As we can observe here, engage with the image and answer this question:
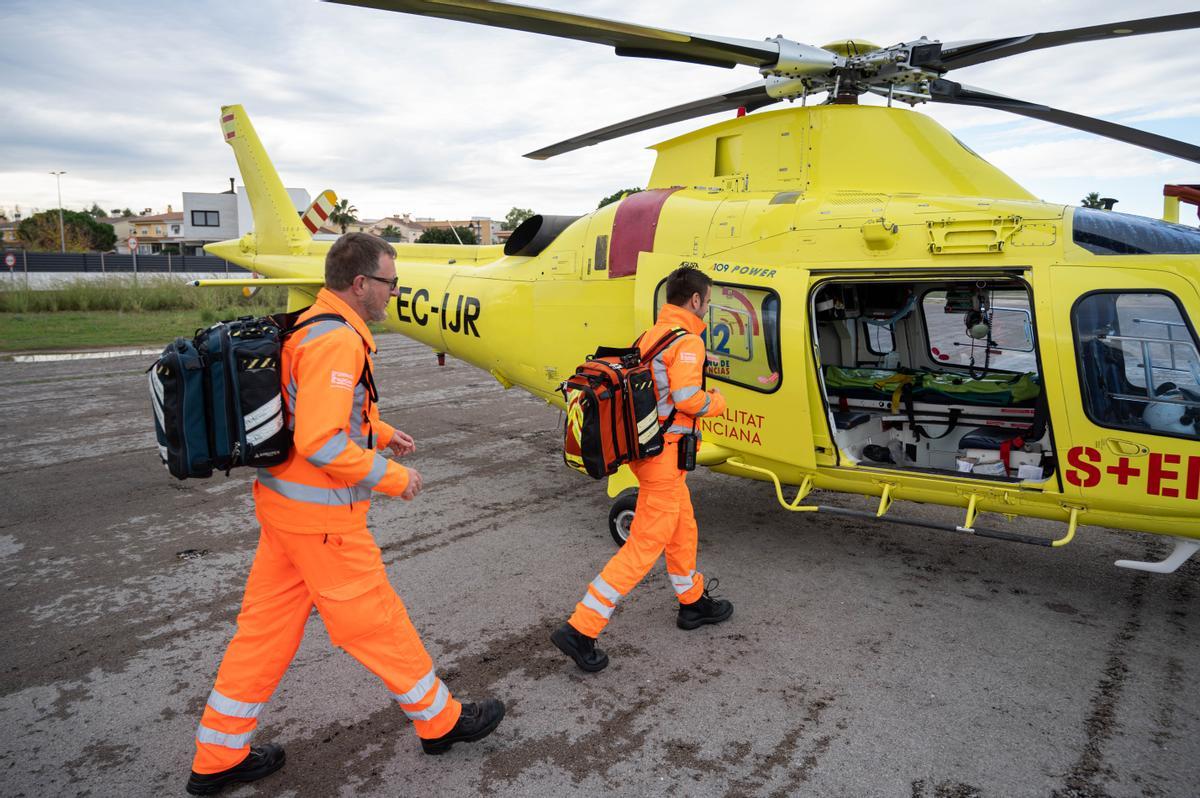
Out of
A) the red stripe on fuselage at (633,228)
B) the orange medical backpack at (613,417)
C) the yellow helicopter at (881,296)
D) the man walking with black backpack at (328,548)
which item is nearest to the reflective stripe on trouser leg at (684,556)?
the orange medical backpack at (613,417)

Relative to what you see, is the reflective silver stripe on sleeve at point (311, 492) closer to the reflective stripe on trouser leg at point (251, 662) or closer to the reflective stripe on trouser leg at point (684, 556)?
the reflective stripe on trouser leg at point (251, 662)

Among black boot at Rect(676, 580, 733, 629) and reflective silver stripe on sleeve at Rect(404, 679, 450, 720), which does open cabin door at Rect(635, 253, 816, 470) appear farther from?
reflective silver stripe on sleeve at Rect(404, 679, 450, 720)

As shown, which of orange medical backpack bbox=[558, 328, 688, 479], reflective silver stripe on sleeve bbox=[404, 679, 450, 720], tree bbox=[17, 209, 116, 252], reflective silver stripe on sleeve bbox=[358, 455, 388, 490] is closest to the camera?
reflective silver stripe on sleeve bbox=[358, 455, 388, 490]

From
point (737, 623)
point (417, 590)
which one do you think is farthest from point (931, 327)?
point (417, 590)

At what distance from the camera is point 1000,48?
4566 millimetres

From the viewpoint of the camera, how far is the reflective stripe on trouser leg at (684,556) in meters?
3.93

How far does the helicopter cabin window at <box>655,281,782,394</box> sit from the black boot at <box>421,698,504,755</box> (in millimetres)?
2631

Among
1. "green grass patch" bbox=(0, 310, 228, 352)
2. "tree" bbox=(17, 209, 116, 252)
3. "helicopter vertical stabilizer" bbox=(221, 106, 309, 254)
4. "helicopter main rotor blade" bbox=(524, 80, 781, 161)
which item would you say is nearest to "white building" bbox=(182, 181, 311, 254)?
"green grass patch" bbox=(0, 310, 228, 352)

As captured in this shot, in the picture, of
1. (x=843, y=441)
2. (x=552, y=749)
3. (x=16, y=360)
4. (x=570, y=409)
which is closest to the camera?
(x=552, y=749)

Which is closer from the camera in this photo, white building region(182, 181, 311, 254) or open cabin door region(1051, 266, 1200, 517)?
open cabin door region(1051, 266, 1200, 517)

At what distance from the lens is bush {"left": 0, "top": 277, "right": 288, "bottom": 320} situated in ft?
69.9

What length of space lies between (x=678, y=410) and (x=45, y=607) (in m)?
3.89

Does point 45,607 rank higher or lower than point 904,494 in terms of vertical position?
lower

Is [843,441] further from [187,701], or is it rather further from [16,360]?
[16,360]
